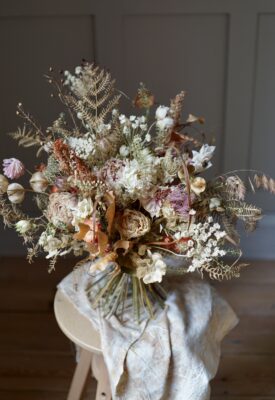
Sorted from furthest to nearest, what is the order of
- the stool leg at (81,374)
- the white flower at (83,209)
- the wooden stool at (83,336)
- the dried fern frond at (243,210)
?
the stool leg at (81,374) < the wooden stool at (83,336) < the dried fern frond at (243,210) < the white flower at (83,209)

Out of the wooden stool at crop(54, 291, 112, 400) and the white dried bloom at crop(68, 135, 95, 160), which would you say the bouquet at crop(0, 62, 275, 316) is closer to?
the white dried bloom at crop(68, 135, 95, 160)

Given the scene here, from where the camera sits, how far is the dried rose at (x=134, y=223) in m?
1.15

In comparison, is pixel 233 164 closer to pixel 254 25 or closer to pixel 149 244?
pixel 254 25

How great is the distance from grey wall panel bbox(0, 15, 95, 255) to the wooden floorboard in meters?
0.74

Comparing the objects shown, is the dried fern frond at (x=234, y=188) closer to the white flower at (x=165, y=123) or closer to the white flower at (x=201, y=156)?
the white flower at (x=201, y=156)

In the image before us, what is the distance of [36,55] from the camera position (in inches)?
83.4

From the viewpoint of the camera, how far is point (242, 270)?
236cm

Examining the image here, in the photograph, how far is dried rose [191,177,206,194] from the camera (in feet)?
3.65

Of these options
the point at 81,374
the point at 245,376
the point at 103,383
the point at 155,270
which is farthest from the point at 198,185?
the point at 245,376

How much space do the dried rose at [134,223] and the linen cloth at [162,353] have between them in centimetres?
27

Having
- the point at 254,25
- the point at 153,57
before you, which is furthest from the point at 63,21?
the point at 254,25

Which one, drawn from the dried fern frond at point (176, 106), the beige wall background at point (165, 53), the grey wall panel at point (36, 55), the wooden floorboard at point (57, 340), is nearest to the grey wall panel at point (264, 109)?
the beige wall background at point (165, 53)

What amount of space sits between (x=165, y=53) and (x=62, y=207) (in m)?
1.16

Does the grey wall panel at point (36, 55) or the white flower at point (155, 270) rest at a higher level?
the grey wall panel at point (36, 55)
